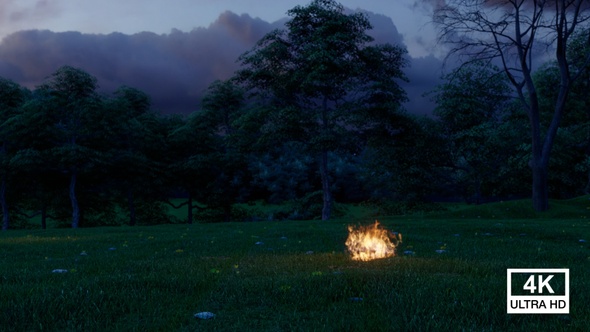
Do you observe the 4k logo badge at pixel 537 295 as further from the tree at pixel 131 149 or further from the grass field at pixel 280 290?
the tree at pixel 131 149

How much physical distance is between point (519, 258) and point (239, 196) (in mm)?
39285

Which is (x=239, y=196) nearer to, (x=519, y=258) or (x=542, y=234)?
(x=542, y=234)

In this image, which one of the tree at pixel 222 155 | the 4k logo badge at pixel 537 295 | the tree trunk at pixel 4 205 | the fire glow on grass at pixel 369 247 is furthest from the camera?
the tree at pixel 222 155

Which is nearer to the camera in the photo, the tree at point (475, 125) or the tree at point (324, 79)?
the tree at point (324, 79)

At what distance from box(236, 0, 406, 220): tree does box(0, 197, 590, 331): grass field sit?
64.4 ft

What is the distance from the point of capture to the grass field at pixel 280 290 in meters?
5.18

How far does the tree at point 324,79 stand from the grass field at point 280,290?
19.6 metres

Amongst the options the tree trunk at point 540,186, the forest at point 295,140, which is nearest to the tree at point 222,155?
the forest at point 295,140

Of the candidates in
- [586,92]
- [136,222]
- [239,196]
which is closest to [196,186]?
[239,196]

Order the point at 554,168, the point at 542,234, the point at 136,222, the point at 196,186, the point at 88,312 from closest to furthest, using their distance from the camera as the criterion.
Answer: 1. the point at 88,312
2. the point at 542,234
3. the point at 554,168
4. the point at 196,186
5. the point at 136,222

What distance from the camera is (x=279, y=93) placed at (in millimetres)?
33344

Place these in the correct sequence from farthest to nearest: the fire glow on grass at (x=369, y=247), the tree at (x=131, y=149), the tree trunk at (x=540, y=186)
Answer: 1. the tree at (x=131, y=149)
2. the tree trunk at (x=540, y=186)
3. the fire glow on grass at (x=369, y=247)

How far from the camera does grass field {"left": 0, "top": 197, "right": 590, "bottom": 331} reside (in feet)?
17.0

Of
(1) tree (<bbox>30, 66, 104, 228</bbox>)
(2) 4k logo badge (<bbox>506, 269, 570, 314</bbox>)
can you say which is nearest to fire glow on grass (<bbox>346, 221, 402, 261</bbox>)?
(2) 4k logo badge (<bbox>506, 269, 570, 314</bbox>)
